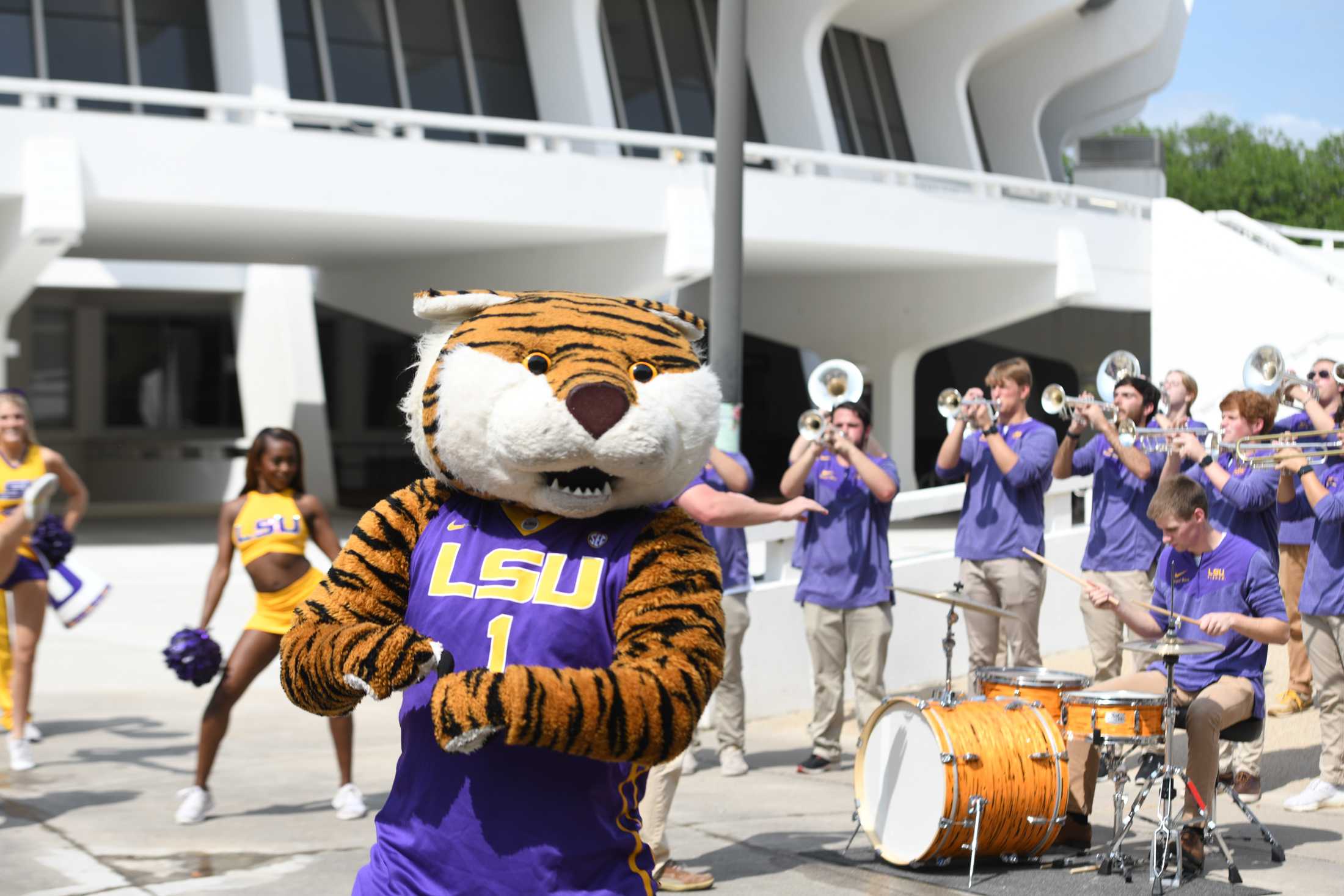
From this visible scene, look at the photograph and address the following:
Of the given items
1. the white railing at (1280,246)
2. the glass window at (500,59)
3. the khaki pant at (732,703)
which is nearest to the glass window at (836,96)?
the glass window at (500,59)

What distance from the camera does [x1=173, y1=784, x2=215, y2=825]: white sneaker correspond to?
22.2 ft

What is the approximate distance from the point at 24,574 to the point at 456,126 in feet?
33.3

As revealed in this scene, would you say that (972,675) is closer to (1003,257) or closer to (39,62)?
(1003,257)

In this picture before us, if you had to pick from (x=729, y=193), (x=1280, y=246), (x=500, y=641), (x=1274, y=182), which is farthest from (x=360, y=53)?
(x=1274, y=182)

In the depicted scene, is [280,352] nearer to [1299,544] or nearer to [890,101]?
[890,101]

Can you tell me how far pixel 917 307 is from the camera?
24.4 metres

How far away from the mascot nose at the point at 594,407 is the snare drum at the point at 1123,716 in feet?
11.7

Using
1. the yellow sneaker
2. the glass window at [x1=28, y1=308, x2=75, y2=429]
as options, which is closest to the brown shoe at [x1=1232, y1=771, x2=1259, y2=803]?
the yellow sneaker

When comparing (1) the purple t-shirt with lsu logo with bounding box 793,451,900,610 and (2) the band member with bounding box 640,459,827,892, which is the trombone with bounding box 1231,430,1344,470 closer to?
(1) the purple t-shirt with lsu logo with bounding box 793,451,900,610

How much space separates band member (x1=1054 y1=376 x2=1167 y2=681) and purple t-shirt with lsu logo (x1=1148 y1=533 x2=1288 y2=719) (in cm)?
198

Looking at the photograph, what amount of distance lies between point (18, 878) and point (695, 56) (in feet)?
71.3

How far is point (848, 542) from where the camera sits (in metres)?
8.16

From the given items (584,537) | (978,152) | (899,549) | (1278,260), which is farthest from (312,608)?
(978,152)

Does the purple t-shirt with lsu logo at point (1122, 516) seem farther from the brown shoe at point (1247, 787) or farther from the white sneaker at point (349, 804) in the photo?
the white sneaker at point (349, 804)
